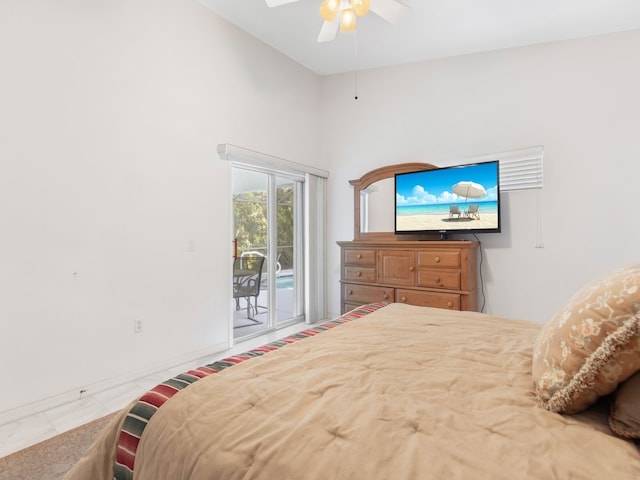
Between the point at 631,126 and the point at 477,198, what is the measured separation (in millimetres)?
1342

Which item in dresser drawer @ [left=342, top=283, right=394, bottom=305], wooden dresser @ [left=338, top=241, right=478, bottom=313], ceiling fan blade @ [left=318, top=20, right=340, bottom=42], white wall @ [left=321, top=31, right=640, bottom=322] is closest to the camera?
ceiling fan blade @ [left=318, top=20, right=340, bottom=42]

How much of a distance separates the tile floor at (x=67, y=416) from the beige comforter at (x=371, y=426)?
1.27m

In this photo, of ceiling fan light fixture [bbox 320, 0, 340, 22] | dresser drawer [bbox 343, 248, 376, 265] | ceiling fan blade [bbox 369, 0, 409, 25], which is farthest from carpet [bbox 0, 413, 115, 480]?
ceiling fan blade [bbox 369, 0, 409, 25]

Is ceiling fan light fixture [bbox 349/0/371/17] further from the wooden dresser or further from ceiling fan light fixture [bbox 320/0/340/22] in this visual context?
the wooden dresser

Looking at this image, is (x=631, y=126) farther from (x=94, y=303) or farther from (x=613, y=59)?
(x=94, y=303)

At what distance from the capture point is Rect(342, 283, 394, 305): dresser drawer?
3.64 meters

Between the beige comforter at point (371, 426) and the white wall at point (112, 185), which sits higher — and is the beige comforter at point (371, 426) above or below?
below

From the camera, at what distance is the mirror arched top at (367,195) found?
3.96m

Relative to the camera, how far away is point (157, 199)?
113 inches

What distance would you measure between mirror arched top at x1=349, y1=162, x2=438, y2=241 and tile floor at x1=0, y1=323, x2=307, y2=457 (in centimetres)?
250

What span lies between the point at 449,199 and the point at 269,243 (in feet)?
6.65

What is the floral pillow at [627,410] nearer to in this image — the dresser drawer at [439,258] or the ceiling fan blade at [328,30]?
the dresser drawer at [439,258]

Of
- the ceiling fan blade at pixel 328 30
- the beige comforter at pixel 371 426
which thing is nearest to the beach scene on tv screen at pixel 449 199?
the ceiling fan blade at pixel 328 30

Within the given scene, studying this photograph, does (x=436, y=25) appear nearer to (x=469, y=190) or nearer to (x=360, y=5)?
(x=360, y=5)
